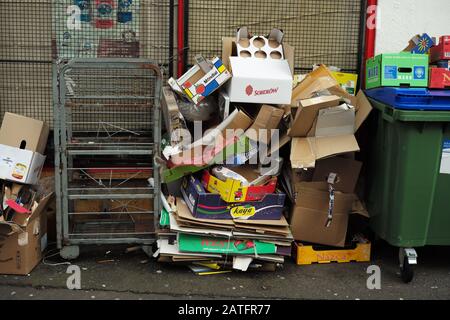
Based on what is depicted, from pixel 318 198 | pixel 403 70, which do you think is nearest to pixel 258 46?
pixel 403 70

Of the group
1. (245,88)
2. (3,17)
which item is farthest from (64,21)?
(245,88)

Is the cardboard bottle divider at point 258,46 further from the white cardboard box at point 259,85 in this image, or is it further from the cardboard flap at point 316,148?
the cardboard flap at point 316,148

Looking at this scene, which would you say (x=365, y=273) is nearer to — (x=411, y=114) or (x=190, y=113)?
(x=411, y=114)

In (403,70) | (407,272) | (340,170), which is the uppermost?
(403,70)

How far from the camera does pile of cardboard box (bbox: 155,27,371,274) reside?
3842mm

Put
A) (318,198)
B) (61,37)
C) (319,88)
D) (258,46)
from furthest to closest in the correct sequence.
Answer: (61,37)
(258,46)
(319,88)
(318,198)

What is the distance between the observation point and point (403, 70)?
4176 millimetres

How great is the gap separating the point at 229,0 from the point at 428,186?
249 cm

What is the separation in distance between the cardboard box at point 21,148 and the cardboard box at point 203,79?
116 centimetres

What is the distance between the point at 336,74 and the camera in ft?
15.6

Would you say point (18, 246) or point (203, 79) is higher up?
point (203, 79)

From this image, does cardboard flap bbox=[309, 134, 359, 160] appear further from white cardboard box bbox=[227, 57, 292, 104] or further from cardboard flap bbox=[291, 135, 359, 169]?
white cardboard box bbox=[227, 57, 292, 104]

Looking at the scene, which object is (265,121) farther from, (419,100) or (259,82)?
(419,100)

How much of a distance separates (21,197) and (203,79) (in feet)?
5.32
